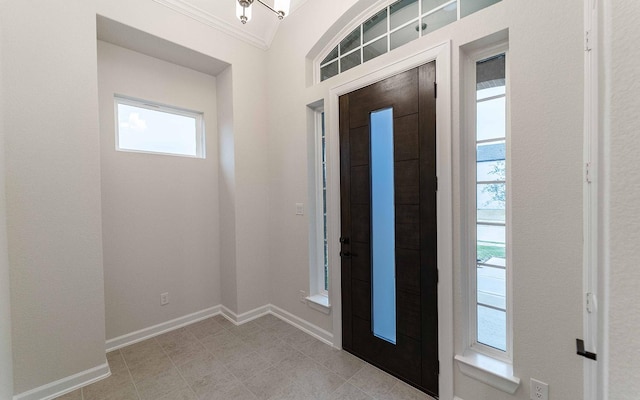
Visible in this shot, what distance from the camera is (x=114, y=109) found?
2.52 m

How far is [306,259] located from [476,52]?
2.26 meters

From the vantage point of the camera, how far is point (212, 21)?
107 inches

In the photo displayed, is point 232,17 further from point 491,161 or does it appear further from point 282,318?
point 282,318

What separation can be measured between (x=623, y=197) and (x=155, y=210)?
10.7 ft

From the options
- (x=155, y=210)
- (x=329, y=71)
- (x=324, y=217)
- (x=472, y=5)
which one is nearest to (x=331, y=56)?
(x=329, y=71)

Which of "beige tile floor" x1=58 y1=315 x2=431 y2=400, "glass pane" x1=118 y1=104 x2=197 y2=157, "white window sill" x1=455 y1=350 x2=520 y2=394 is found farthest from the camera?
"glass pane" x1=118 y1=104 x2=197 y2=157

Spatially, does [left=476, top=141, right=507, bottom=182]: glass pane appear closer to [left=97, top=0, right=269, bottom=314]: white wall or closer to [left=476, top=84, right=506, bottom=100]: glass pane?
[left=476, top=84, right=506, bottom=100]: glass pane

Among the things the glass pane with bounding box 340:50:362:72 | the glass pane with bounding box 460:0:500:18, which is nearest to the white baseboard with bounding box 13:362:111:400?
A: the glass pane with bounding box 340:50:362:72

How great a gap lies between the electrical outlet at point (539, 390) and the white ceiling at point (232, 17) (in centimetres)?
360

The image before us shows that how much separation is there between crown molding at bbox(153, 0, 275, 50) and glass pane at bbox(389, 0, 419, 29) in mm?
1575

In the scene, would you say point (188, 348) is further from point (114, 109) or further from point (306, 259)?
point (114, 109)

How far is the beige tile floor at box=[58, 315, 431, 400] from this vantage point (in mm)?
1887

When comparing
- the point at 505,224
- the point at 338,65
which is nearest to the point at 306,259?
the point at 505,224

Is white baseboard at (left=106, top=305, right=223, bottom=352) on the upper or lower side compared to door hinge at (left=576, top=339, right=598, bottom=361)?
lower
